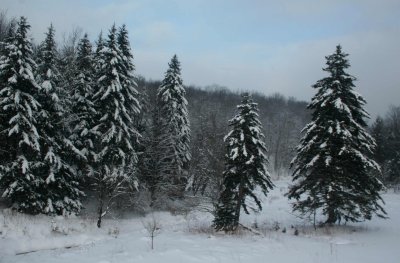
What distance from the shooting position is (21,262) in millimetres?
11617

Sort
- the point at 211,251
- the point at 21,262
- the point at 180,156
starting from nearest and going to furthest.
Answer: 1. the point at 21,262
2. the point at 211,251
3. the point at 180,156

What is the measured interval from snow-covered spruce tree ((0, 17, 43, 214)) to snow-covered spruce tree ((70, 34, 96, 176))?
430 centimetres

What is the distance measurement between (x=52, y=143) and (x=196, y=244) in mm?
15225

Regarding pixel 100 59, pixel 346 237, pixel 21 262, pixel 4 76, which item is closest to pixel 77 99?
pixel 100 59

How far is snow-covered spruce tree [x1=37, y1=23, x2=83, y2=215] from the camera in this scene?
2473 cm

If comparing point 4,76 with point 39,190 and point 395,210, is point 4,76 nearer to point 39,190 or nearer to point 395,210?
point 39,190

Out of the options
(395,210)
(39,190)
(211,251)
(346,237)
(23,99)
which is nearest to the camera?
(211,251)

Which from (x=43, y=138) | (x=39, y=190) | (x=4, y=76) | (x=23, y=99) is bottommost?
(x=39, y=190)

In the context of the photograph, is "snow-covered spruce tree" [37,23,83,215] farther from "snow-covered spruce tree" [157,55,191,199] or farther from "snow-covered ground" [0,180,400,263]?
"snow-covered spruce tree" [157,55,191,199]

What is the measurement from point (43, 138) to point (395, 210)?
25786mm

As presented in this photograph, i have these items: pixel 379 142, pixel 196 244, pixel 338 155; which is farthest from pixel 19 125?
pixel 379 142

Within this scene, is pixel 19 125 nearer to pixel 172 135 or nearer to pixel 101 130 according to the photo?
pixel 101 130

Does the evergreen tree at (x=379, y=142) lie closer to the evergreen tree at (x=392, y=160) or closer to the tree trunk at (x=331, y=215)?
the evergreen tree at (x=392, y=160)

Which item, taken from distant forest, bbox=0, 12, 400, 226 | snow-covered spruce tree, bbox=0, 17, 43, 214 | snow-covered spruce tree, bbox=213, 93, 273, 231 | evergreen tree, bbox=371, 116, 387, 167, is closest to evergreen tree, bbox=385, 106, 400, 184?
evergreen tree, bbox=371, 116, 387, 167
